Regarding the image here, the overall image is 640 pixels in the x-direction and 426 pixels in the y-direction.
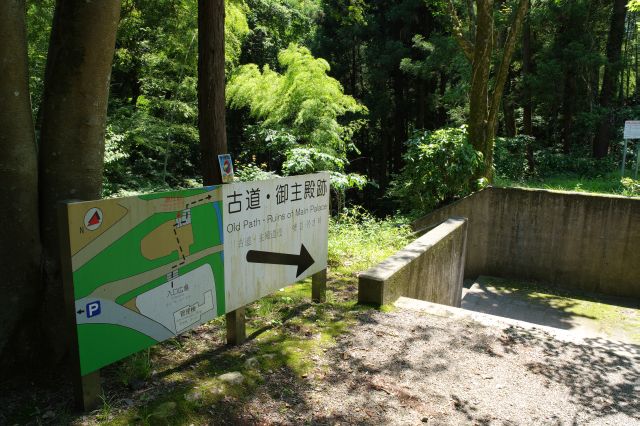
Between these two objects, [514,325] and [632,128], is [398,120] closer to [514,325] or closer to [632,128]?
[632,128]

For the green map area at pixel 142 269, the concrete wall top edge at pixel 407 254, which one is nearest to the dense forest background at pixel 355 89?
the concrete wall top edge at pixel 407 254

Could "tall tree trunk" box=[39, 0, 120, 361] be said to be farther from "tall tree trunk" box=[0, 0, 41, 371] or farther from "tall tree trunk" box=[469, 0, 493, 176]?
"tall tree trunk" box=[469, 0, 493, 176]

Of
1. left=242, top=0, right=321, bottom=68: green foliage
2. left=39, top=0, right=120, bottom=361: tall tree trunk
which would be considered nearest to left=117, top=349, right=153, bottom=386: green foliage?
left=39, top=0, right=120, bottom=361: tall tree trunk

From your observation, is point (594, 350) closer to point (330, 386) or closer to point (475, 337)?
point (475, 337)

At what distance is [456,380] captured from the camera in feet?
11.7

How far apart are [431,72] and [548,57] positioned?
4511 mm

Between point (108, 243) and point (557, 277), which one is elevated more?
point (108, 243)

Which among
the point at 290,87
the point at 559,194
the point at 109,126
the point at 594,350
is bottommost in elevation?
the point at 594,350

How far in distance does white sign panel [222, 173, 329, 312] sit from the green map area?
0.42ft

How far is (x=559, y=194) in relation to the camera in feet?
33.9

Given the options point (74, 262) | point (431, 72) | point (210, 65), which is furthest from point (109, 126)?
point (431, 72)

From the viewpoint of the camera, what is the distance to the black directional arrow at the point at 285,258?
3.74 metres

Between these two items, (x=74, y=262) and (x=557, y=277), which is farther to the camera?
(x=557, y=277)

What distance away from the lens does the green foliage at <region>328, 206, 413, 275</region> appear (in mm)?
6415
